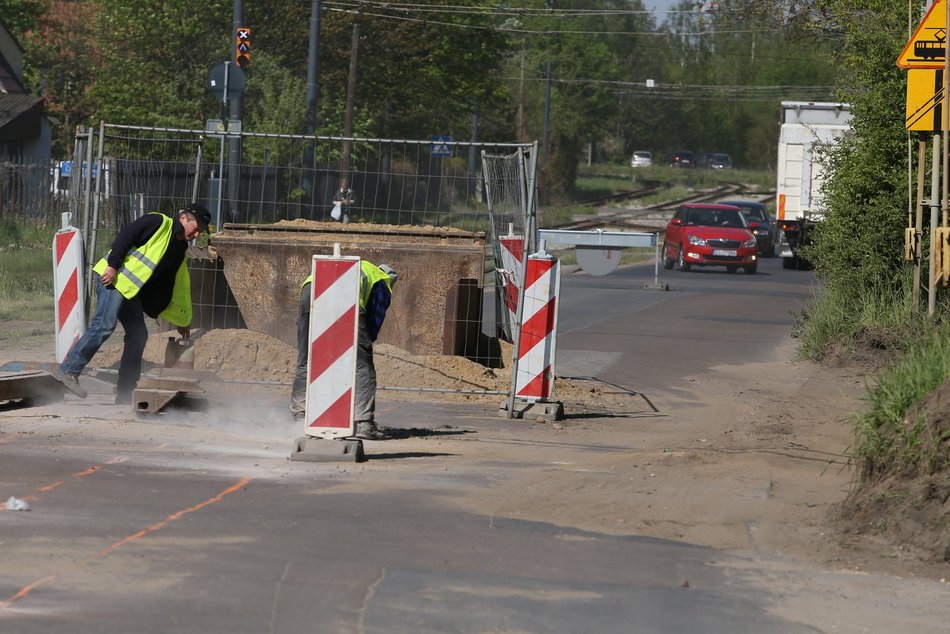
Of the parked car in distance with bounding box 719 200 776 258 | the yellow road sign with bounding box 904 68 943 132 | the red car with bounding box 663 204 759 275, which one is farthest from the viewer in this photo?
the parked car in distance with bounding box 719 200 776 258

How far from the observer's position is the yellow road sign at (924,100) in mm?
13000

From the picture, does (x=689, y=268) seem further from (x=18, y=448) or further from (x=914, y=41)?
(x=18, y=448)

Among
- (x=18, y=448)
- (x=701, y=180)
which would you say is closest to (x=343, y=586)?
(x=18, y=448)

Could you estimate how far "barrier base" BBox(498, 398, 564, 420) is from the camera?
36.9 feet

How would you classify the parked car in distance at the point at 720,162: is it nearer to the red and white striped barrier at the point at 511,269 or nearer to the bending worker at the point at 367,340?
the red and white striped barrier at the point at 511,269

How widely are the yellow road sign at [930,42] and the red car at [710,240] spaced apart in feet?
71.6

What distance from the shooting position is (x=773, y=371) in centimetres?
1506

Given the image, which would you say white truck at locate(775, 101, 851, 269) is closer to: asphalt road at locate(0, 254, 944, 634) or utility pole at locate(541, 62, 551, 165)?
asphalt road at locate(0, 254, 944, 634)

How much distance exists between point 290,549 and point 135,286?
4882 mm

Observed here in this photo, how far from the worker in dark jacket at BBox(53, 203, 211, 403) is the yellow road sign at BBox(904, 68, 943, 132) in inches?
260

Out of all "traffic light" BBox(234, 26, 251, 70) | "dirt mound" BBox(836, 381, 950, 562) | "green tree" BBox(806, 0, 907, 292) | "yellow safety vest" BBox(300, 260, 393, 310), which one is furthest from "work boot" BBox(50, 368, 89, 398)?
"traffic light" BBox(234, 26, 251, 70)

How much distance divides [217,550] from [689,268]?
29793 mm

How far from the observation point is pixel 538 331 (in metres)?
11.4

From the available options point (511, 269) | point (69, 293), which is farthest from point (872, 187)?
point (69, 293)
